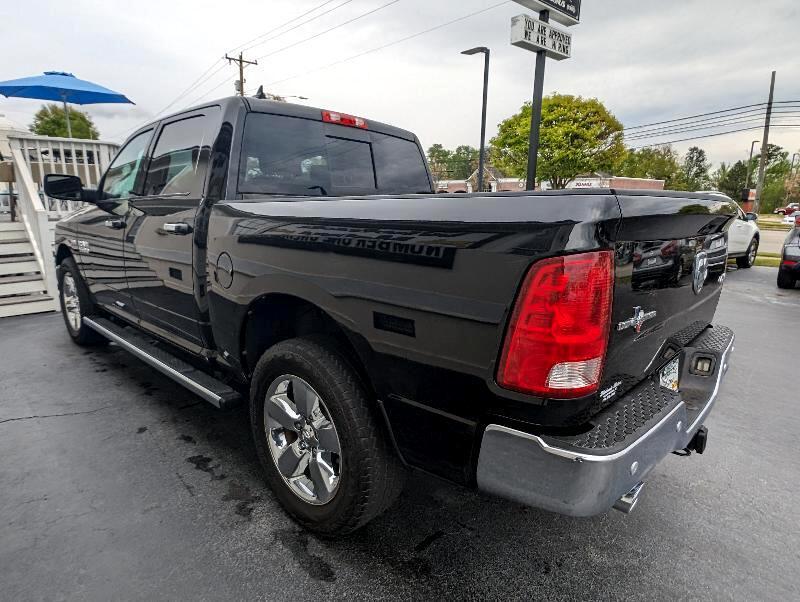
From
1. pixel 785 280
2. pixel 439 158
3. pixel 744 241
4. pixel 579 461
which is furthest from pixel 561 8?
pixel 439 158

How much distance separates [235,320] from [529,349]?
159 cm

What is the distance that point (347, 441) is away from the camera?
6.04 ft

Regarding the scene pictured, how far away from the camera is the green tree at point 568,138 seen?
115 feet

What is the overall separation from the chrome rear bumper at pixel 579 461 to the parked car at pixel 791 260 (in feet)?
30.1

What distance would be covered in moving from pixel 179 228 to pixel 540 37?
5.14m

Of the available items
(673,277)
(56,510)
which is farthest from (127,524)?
(673,277)

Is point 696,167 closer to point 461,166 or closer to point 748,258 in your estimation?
point 461,166

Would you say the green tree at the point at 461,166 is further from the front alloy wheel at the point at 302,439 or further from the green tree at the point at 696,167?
the front alloy wheel at the point at 302,439

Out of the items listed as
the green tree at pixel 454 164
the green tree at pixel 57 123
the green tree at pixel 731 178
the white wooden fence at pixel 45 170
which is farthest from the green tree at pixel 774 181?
the green tree at pixel 57 123

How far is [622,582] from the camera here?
190cm

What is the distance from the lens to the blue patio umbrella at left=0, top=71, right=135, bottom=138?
10.5 metres

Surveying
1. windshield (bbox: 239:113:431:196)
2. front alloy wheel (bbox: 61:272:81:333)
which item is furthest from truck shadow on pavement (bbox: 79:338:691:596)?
front alloy wheel (bbox: 61:272:81:333)

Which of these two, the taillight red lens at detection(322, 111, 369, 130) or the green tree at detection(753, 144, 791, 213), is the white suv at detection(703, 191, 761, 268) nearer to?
the taillight red lens at detection(322, 111, 369, 130)

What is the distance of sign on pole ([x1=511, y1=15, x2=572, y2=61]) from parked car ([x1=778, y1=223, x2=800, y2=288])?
558 centimetres
